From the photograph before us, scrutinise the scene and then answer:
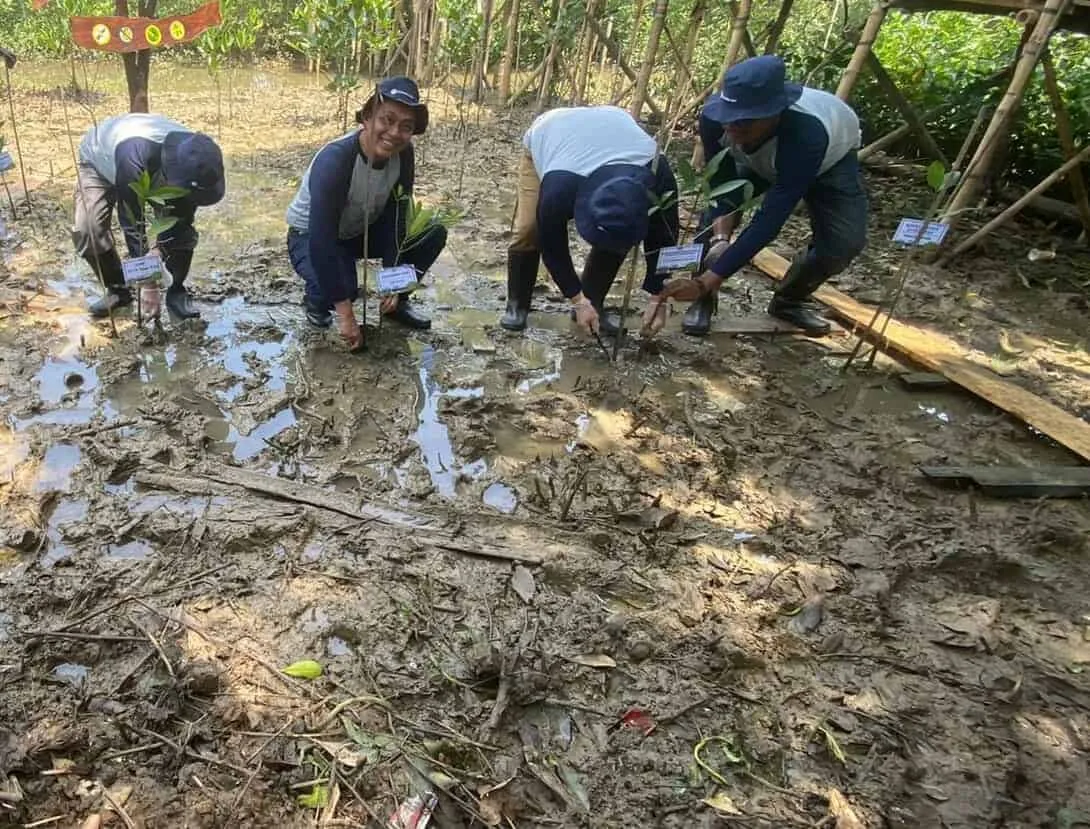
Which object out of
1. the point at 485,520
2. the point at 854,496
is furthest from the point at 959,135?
the point at 485,520

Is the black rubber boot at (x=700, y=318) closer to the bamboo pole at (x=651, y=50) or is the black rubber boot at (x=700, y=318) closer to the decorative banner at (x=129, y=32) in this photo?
the bamboo pole at (x=651, y=50)

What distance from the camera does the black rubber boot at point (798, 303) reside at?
4375mm

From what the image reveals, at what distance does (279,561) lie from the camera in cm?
245

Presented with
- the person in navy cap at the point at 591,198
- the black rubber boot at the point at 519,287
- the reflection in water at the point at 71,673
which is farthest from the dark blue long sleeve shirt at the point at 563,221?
the reflection in water at the point at 71,673

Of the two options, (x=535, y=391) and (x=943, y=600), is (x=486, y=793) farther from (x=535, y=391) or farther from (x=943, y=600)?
(x=535, y=391)

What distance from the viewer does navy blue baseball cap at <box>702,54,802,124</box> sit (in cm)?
325

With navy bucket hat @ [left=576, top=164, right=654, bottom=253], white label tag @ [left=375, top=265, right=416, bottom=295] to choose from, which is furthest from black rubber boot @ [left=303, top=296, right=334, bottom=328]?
navy bucket hat @ [left=576, top=164, right=654, bottom=253]

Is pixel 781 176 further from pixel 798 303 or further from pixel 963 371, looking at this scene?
pixel 963 371

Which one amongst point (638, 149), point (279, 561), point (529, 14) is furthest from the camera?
point (529, 14)

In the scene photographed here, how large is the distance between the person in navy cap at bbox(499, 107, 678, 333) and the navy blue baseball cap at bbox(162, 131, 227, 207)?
1496 millimetres

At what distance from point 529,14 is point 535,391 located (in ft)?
33.6

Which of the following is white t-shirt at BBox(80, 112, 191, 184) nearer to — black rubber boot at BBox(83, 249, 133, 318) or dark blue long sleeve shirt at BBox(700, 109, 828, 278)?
black rubber boot at BBox(83, 249, 133, 318)

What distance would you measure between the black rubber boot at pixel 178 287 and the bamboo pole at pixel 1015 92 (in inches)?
150

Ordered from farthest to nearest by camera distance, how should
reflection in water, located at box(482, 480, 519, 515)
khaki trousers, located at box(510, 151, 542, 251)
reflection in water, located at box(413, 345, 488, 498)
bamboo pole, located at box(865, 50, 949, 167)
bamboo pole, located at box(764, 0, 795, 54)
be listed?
bamboo pole, located at box(764, 0, 795, 54)
bamboo pole, located at box(865, 50, 949, 167)
khaki trousers, located at box(510, 151, 542, 251)
reflection in water, located at box(413, 345, 488, 498)
reflection in water, located at box(482, 480, 519, 515)
